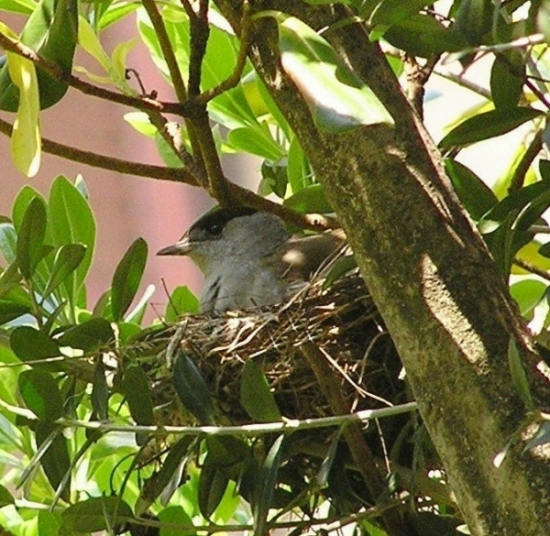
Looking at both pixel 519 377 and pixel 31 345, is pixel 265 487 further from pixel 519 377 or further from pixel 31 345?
pixel 519 377

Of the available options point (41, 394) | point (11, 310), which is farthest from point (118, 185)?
point (41, 394)

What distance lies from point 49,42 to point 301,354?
2.16 feet

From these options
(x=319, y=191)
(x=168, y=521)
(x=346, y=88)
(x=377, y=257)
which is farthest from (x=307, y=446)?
(x=346, y=88)

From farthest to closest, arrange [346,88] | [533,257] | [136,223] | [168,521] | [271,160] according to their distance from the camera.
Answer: [136,223], [271,160], [533,257], [168,521], [346,88]

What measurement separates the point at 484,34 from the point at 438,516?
490 mm

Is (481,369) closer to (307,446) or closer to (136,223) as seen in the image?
(307,446)

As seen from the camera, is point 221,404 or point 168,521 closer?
point 168,521

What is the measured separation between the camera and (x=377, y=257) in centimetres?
85

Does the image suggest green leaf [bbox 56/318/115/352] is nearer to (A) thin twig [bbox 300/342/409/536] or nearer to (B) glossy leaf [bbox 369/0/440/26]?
(A) thin twig [bbox 300/342/409/536]

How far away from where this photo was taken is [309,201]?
1.31 meters

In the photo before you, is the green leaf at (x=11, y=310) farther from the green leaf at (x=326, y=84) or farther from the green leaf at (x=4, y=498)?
the green leaf at (x=326, y=84)

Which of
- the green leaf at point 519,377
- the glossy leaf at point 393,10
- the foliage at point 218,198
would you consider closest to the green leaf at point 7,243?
the foliage at point 218,198

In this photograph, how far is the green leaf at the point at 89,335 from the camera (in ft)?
3.95

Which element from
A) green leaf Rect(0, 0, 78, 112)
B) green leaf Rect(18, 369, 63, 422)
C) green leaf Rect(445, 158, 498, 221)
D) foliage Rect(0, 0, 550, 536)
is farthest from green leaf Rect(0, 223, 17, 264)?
green leaf Rect(445, 158, 498, 221)
